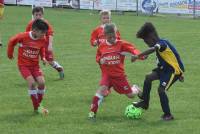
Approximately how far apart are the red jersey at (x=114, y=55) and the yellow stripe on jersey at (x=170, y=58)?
23.7 inches

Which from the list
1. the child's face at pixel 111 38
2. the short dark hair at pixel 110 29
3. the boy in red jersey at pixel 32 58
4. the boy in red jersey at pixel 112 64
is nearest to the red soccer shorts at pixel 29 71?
the boy in red jersey at pixel 32 58

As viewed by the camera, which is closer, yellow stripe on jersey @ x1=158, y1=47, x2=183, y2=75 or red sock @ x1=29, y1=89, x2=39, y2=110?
yellow stripe on jersey @ x1=158, y1=47, x2=183, y2=75

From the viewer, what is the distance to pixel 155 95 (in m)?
11.8

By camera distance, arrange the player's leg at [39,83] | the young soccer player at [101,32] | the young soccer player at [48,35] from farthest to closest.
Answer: the young soccer player at [48,35]
the young soccer player at [101,32]
the player's leg at [39,83]

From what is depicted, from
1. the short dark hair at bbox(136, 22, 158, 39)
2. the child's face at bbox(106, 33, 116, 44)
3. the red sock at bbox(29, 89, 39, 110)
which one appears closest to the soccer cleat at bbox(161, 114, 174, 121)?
the short dark hair at bbox(136, 22, 158, 39)

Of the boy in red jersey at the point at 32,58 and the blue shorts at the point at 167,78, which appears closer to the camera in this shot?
the blue shorts at the point at 167,78

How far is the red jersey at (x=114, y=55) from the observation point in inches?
381

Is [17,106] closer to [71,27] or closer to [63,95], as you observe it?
[63,95]

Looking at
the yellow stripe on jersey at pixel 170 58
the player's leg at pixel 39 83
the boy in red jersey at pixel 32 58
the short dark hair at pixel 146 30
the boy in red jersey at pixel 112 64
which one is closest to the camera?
the short dark hair at pixel 146 30

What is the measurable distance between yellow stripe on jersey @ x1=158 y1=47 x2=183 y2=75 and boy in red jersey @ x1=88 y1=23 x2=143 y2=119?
1.71 ft

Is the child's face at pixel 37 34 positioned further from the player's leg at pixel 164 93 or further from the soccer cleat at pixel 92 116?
the player's leg at pixel 164 93

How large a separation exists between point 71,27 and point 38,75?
68.3 feet

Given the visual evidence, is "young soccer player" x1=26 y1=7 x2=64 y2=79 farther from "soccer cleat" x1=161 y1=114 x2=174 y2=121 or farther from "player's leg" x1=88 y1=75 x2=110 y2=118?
"soccer cleat" x1=161 y1=114 x2=174 y2=121

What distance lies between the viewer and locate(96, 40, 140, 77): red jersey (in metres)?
9.67
